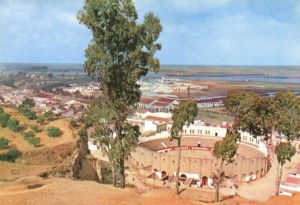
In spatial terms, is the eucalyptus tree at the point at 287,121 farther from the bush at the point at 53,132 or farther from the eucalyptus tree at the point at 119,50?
the bush at the point at 53,132

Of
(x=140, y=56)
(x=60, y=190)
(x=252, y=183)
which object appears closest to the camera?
(x=60, y=190)

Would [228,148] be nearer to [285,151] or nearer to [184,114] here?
[285,151]

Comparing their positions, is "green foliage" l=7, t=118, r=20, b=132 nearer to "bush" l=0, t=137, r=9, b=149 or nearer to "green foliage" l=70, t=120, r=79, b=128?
"bush" l=0, t=137, r=9, b=149

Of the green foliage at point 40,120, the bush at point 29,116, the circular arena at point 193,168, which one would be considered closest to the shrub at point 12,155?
the green foliage at point 40,120

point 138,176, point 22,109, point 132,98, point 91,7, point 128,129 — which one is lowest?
point 138,176

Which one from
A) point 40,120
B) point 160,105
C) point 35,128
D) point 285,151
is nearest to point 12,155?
point 35,128

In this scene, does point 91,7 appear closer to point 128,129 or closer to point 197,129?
point 128,129

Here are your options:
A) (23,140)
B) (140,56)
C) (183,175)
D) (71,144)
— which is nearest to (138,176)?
(183,175)

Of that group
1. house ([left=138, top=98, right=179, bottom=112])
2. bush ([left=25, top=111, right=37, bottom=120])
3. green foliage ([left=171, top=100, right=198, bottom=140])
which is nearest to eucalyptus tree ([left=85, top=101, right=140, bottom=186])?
green foliage ([left=171, top=100, right=198, bottom=140])
